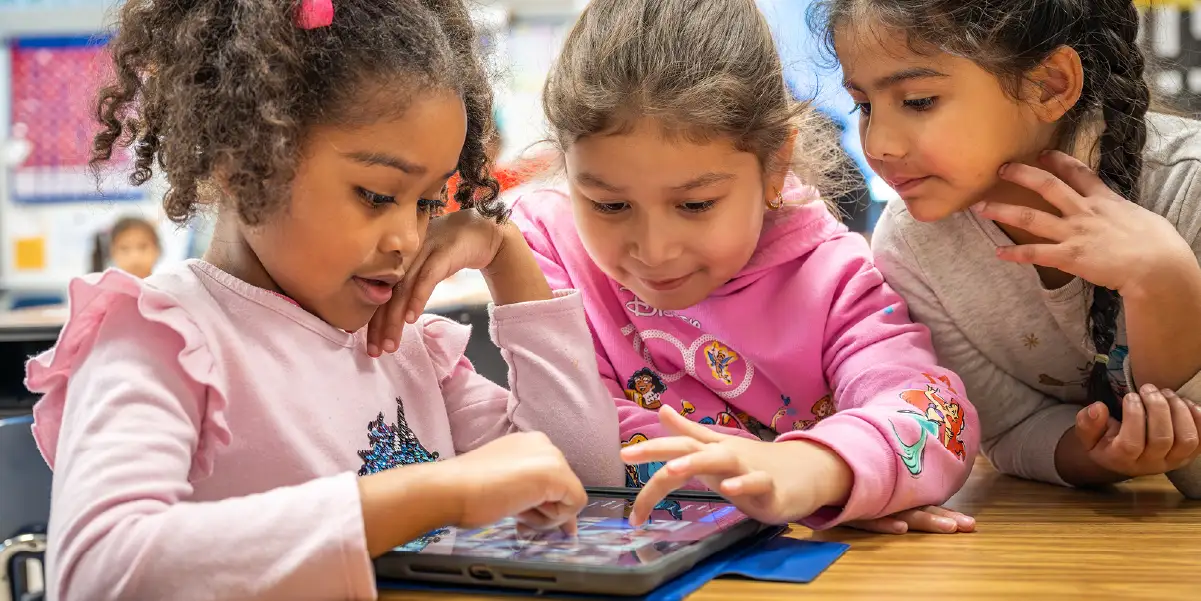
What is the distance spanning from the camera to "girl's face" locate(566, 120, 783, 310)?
1079 millimetres

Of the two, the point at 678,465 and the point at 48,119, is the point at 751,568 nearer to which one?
the point at 678,465

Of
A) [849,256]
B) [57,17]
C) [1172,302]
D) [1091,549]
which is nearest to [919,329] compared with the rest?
[849,256]

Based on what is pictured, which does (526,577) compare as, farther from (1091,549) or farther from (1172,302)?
(1172,302)

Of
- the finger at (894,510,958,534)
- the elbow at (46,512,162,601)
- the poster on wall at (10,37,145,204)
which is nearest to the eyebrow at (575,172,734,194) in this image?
the finger at (894,510,958,534)

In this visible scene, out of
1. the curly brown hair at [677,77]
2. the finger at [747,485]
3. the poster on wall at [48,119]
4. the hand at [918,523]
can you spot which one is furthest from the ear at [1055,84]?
the poster on wall at [48,119]

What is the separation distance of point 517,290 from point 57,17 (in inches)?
143

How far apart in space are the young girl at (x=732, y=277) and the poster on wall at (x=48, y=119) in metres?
3.43

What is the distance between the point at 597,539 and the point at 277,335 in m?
0.30

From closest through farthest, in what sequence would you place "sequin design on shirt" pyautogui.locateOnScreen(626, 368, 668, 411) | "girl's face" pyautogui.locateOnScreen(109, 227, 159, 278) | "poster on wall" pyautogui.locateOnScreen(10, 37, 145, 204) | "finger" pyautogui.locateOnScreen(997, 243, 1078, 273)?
"finger" pyautogui.locateOnScreen(997, 243, 1078, 273) → "sequin design on shirt" pyautogui.locateOnScreen(626, 368, 668, 411) → "girl's face" pyautogui.locateOnScreen(109, 227, 159, 278) → "poster on wall" pyautogui.locateOnScreen(10, 37, 145, 204)

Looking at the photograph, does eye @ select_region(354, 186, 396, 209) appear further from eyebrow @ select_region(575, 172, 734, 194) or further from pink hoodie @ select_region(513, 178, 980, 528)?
pink hoodie @ select_region(513, 178, 980, 528)

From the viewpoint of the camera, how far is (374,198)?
0.85 metres

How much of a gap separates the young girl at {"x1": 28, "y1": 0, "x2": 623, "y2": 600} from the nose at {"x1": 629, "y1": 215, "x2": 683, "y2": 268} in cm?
14

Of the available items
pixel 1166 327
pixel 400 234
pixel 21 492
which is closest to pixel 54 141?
pixel 21 492

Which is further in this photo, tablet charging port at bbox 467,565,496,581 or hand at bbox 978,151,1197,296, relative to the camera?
hand at bbox 978,151,1197,296
